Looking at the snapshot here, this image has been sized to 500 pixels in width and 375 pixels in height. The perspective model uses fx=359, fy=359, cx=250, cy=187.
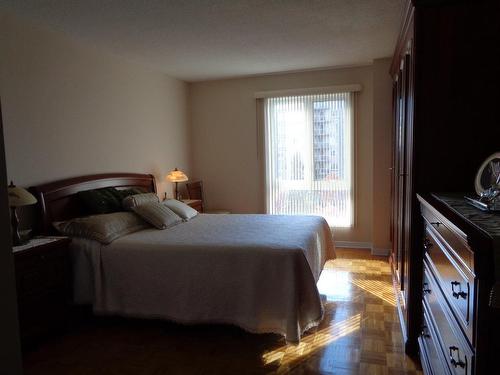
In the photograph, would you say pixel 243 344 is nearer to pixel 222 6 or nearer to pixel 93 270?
pixel 93 270

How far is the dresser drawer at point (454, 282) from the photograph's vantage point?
1.16 m

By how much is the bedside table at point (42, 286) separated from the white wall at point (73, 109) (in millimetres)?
681

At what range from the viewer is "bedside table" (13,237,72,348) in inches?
92.7

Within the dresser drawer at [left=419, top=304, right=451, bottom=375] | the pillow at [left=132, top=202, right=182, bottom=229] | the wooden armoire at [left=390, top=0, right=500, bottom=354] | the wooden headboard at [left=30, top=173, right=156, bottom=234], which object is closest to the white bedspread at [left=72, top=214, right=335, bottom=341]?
the pillow at [left=132, top=202, right=182, bottom=229]

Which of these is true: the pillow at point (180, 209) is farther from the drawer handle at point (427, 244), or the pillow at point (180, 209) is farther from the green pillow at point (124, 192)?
the drawer handle at point (427, 244)

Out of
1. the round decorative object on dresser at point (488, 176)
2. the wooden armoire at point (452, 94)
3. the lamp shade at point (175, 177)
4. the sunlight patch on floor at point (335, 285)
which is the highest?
the wooden armoire at point (452, 94)

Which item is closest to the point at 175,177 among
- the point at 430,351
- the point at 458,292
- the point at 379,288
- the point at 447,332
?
the point at 379,288

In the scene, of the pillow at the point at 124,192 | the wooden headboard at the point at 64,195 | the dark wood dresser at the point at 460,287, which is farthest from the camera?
the pillow at the point at 124,192

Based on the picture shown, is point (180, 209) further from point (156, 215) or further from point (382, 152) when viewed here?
point (382, 152)

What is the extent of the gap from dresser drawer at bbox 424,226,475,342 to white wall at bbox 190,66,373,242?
3171mm

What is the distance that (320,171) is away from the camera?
16.5 feet

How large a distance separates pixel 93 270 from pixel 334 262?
108 inches

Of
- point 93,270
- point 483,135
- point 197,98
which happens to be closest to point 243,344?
point 93,270

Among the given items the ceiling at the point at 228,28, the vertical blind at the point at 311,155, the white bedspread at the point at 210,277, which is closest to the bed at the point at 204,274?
the white bedspread at the point at 210,277
